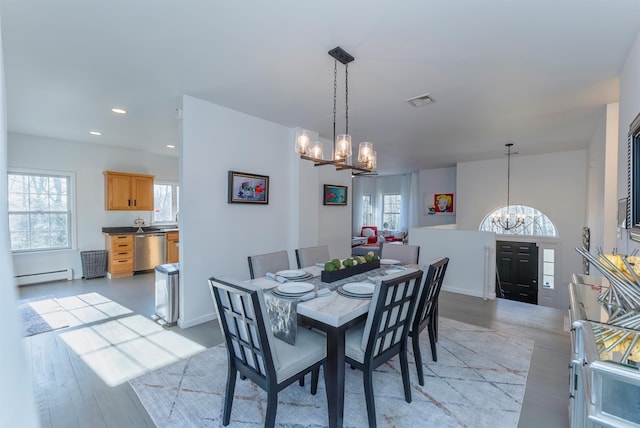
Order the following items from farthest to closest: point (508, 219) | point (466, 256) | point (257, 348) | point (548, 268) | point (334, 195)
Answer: point (508, 219), point (548, 268), point (334, 195), point (466, 256), point (257, 348)

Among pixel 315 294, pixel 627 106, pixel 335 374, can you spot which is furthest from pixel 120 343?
pixel 627 106

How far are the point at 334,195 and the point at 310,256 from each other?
2.21m

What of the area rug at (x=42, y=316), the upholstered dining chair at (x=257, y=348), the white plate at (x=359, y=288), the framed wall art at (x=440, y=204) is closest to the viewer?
the upholstered dining chair at (x=257, y=348)

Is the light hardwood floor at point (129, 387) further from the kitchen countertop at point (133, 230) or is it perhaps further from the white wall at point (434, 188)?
the white wall at point (434, 188)

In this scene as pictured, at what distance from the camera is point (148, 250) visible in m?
5.88

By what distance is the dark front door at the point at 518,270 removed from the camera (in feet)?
19.8

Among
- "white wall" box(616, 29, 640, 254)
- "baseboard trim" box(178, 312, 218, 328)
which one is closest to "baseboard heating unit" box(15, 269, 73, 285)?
"baseboard trim" box(178, 312, 218, 328)

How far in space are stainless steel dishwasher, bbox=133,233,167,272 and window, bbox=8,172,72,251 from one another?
111cm

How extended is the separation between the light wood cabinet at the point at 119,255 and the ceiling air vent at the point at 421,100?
18.3ft

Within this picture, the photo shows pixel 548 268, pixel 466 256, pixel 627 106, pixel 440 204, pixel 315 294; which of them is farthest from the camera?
pixel 440 204

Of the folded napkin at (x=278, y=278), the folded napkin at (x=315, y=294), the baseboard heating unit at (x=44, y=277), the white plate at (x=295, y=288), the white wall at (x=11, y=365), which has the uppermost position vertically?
the white wall at (x=11, y=365)

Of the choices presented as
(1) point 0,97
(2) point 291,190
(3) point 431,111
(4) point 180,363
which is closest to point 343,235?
(2) point 291,190

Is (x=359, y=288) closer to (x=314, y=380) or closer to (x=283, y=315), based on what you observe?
(x=283, y=315)

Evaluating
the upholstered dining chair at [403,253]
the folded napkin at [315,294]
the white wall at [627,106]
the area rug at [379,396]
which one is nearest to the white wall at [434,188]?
the upholstered dining chair at [403,253]
